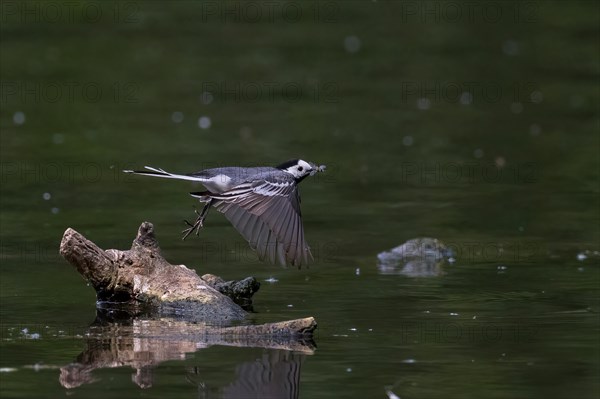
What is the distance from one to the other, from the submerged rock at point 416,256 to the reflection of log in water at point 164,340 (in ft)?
9.49

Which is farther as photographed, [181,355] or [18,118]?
[18,118]

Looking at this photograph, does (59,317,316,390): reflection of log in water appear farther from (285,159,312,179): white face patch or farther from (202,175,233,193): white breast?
(285,159,312,179): white face patch

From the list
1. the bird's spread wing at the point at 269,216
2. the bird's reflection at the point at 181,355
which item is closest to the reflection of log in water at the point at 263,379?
the bird's reflection at the point at 181,355

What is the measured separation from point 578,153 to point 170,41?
32.3ft

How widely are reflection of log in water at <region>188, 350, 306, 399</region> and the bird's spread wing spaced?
1557 mm

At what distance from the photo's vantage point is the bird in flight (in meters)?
9.31

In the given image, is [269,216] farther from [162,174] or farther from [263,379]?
[263,379]

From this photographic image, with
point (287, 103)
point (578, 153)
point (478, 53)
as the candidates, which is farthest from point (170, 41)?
point (578, 153)

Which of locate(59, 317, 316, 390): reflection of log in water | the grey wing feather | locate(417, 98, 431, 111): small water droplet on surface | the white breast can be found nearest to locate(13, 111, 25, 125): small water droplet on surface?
locate(417, 98, 431, 111): small water droplet on surface

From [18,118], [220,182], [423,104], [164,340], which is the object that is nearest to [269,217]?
[220,182]

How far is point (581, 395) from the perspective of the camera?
6.88m

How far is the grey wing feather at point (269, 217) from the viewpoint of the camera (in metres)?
9.19

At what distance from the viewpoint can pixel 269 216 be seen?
9.43 metres

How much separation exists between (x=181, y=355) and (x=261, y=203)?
2.19 meters
